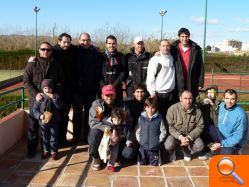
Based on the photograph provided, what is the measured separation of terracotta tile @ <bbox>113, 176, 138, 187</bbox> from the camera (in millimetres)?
4155

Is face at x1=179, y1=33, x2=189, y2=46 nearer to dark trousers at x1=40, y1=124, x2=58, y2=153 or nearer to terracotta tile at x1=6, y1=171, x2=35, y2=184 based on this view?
dark trousers at x1=40, y1=124, x2=58, y2=153

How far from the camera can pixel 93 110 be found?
4863 mm

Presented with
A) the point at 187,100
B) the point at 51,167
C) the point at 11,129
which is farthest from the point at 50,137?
the point at 187,100

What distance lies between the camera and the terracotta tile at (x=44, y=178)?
13.8ft

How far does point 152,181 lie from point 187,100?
1293mm

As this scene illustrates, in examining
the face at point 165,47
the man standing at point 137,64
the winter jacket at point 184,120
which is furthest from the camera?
the man standing at point 137,64

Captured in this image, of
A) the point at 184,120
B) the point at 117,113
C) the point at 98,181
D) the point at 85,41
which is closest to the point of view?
the point at 98,181

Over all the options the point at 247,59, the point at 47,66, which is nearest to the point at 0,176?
the point at 47,66

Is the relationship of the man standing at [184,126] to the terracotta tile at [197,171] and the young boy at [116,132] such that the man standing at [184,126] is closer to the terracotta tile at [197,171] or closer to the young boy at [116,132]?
the terracotta tile at [197,171]

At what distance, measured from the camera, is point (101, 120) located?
486cm

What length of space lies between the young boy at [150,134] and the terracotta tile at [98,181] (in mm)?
723

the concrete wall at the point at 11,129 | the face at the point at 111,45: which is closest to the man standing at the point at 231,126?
the face at the point at 111,45

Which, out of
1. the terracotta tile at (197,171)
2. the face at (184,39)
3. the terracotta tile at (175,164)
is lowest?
the terracotta tile at (197,171)

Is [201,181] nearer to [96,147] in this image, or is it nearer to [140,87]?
[96,147]
